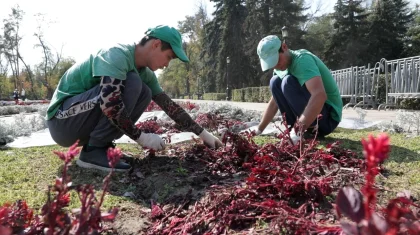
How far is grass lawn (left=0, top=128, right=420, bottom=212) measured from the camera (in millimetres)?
2055

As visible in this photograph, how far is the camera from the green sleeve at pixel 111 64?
104 inches

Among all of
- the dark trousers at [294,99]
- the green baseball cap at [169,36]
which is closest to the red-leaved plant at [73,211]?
the green baseball cap at [169,36]

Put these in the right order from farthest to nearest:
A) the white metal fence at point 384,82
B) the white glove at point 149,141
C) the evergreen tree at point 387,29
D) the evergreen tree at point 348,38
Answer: the evergreen tree at point 348,38 < the evergreen tree at point 387,29 < the white metal fence at point 384,82 < the white glove at point 149,141

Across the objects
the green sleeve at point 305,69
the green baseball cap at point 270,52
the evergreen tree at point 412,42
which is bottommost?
the green sleeve at point 305,69

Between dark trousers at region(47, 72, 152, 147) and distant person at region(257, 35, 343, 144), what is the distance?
128 cm

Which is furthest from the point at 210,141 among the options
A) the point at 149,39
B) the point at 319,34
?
the point at 319,34

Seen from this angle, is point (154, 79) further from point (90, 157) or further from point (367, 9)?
point (367, 9)

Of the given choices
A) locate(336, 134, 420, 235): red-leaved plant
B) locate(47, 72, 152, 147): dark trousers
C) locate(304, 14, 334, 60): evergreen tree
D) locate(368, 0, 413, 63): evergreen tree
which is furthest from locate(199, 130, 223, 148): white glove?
locate(304, 14, 334, 60): evergreen tree

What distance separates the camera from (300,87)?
3674 millimetres

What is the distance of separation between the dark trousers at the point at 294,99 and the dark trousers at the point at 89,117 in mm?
1534

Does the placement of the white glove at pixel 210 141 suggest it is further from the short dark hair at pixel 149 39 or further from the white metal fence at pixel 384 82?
the white metal fence at pixel 384 82

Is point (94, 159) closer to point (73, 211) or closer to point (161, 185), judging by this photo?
point (161, 185)

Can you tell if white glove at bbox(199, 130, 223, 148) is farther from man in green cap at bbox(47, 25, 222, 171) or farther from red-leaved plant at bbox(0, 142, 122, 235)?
red-leaved plant at bbox(0, 142, 122, 235)

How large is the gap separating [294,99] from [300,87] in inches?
5.5
